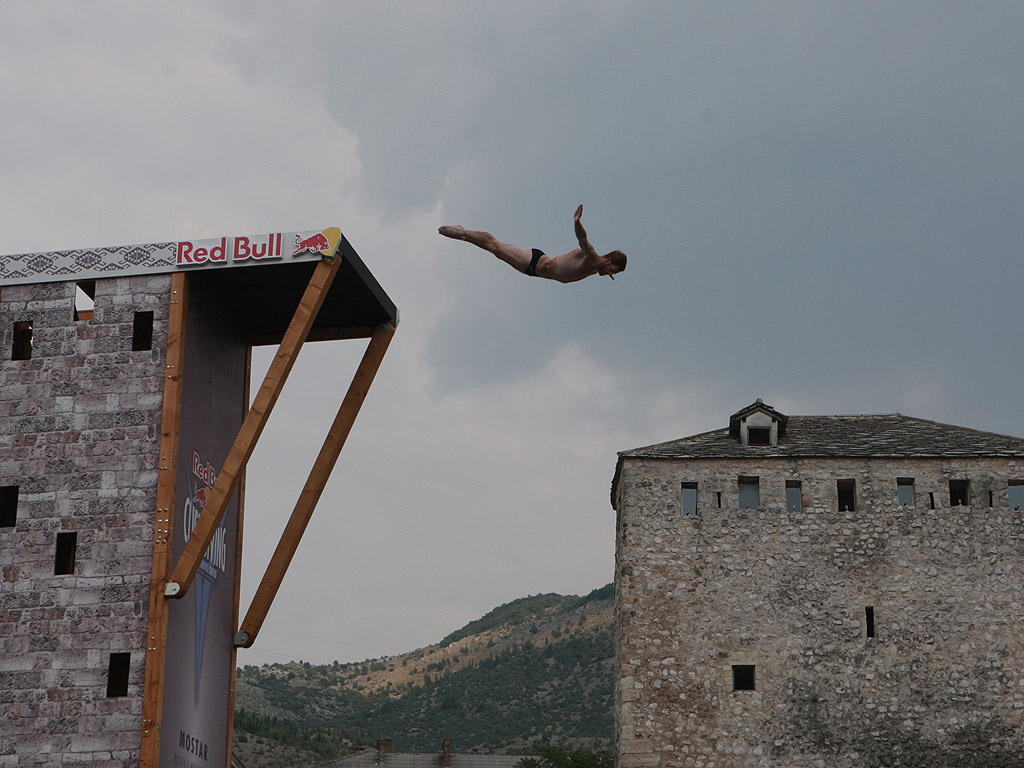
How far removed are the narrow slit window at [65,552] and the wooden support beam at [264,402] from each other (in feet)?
5.95

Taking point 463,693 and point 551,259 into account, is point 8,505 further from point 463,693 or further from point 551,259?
point 463,693

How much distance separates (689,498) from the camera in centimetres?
3759

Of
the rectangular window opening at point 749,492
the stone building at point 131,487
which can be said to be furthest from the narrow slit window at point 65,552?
the rectangular window opening at point 749,492

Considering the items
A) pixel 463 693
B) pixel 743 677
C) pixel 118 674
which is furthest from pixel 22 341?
pixel 463 693

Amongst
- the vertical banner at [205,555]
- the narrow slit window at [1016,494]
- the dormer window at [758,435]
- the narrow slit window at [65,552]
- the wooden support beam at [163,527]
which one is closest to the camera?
the wooden support beam at [163,527]

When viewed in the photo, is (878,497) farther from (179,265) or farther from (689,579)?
(179,265)

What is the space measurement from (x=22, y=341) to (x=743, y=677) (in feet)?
70.6

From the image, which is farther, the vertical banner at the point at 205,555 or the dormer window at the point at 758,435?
the dormer window at the point at 758,435

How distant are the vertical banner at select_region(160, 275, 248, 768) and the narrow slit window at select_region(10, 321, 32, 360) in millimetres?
2884

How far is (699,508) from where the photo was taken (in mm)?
37375

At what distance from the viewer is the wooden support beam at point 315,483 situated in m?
23.4

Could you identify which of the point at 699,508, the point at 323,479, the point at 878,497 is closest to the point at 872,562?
the point at 878,497

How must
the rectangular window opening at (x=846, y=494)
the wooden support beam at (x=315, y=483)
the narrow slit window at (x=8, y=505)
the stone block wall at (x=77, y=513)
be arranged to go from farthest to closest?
1. the rectangular window opening at (x=846, y=494)
2. the wooden support beam at (x=315, y=483)
3. the narrow slit window at (x=8, y=505)
4. the stone block wall at (x=77, y=513)

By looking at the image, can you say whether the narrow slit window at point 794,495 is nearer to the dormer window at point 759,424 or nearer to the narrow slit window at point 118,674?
the dormer window at point 759,424
